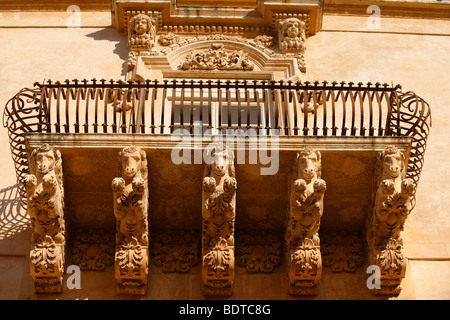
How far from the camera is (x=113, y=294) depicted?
7891mm

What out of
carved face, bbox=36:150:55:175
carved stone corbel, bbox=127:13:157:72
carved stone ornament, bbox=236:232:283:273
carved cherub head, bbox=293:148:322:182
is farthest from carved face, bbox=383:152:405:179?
carved stone corbel, bbox=127:13:157:72

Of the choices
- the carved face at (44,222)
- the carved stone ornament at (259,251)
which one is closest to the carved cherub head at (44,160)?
the carved face at (44,222)

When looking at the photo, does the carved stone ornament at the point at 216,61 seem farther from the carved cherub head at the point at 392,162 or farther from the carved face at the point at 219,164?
the carved cherub head at the point at 392,162

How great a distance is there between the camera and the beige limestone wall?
802cm

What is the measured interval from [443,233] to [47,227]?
13.6ft

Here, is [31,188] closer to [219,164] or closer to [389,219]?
[219,164]

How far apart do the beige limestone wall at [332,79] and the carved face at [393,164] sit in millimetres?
1109

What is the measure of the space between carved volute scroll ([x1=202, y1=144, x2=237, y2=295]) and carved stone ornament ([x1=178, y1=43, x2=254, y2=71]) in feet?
9.68

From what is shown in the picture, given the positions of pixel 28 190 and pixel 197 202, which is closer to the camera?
pixel 28 190

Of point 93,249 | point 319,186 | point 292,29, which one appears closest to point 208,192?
point 319,186

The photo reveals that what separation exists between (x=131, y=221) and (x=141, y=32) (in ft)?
12.7

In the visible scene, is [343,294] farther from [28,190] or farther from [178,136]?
[28,190]

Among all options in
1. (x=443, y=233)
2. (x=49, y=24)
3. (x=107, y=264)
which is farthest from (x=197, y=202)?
(x=49, y=24)

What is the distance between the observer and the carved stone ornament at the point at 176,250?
8102mm
